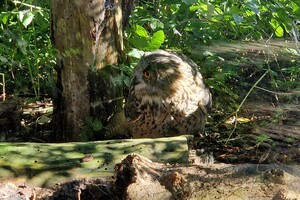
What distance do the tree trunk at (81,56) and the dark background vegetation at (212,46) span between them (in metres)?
0.15

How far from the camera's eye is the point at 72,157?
10.6ft

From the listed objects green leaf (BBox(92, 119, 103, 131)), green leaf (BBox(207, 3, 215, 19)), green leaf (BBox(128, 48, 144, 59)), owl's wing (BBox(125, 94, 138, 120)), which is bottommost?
green leaf (BBox(92, 119, 103, 131))

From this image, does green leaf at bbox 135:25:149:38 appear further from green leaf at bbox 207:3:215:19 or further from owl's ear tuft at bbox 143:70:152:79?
green leaf at bbox 207:3:215:19

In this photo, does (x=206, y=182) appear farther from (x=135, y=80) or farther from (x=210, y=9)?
(x=210, y=9)

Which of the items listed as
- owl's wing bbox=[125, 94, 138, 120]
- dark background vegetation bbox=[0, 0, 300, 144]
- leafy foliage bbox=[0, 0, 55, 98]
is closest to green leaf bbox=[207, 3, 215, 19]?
dark background vegetation bbox=[0, 0, 300, 144]

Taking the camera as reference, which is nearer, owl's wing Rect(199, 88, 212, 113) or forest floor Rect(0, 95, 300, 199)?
forest floor Rect(0, 95, 300, 199)

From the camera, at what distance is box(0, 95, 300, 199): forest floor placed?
260 centimetres

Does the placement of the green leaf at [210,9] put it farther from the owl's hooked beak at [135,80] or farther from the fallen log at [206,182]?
the fallen log at [206,182]

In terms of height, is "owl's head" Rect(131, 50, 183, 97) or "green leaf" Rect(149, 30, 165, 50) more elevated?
"green leaf" Rect(149, 30, 165, 50)

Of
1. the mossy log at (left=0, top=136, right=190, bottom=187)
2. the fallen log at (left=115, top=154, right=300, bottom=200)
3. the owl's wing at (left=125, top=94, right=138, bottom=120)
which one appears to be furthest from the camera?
the owl's wing at (left=125, top=94, right=138, bottom=120)

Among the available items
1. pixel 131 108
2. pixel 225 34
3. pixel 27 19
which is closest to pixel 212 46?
pixel 225 34

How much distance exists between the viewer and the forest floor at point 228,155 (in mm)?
2602

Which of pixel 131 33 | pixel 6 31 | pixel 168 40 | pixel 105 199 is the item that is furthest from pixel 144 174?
pixel 168 40

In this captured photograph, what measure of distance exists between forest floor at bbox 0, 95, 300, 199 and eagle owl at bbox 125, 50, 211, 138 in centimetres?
24
